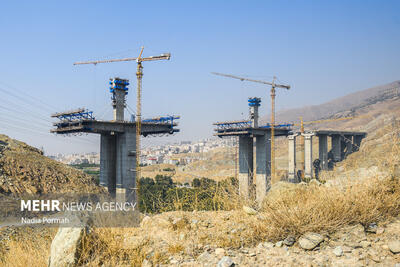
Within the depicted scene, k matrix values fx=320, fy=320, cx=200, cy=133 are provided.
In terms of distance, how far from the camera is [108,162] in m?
49.7

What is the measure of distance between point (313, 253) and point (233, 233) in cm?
151

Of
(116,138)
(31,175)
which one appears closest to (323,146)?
(116,138)

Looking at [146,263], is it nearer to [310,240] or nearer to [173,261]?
[173,261]

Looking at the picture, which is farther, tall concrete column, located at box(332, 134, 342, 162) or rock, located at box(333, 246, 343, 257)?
tall concrete column, located at box(332, 134, 342, 162)

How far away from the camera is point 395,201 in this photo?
5.91 meters

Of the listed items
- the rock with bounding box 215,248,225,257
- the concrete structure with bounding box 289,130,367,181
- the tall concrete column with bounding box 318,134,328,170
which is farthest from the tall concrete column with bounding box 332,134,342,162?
the rock with bounding box 215,248,225,257

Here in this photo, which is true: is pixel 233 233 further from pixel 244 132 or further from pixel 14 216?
pixel 244 132

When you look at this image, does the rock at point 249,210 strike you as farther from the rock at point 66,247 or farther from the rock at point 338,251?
the rock at point 66,247

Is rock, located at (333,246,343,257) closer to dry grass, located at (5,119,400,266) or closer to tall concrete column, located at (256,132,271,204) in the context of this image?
dry grass, located at (5,119,400,266)

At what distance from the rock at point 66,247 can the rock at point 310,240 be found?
3.62 metres

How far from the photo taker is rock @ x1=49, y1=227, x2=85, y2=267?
5.14 m

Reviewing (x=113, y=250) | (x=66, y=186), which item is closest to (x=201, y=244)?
(x=113, y=250)

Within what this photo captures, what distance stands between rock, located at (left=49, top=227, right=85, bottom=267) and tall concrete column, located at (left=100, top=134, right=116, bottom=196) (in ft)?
150

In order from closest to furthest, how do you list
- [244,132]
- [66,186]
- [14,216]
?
[14,216] → [66,186] → [244,132]
